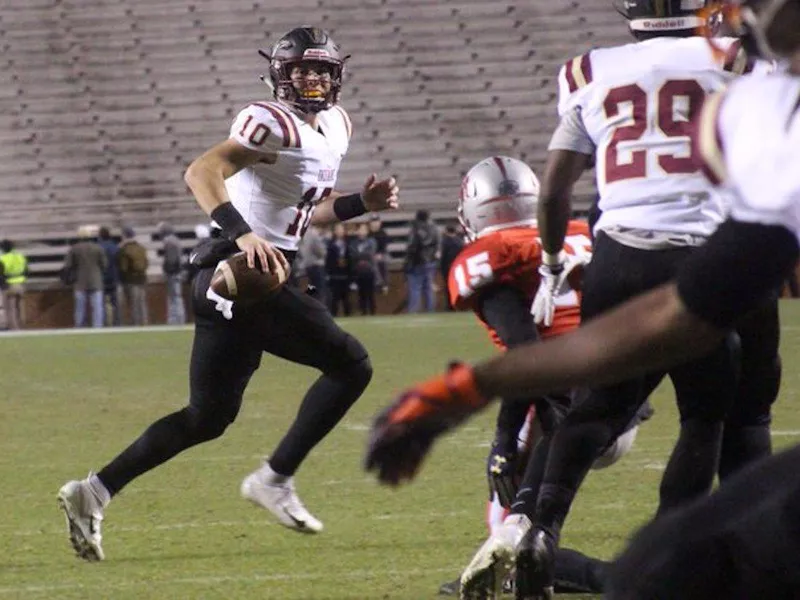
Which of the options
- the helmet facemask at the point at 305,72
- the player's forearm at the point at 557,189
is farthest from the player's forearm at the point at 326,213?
the player's forearm at the point at 557,189

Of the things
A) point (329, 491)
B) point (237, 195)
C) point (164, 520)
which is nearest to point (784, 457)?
point (237, 195)

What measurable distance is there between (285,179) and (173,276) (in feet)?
48.2

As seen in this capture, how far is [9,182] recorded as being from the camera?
22219 millimetres

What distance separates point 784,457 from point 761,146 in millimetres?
384

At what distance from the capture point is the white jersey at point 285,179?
496cm

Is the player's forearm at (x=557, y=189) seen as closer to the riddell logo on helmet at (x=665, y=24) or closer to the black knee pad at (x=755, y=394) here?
the riddell logo on helmet at (x=665, y=24)

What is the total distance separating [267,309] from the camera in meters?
4.93

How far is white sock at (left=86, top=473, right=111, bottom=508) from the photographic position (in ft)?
15.8

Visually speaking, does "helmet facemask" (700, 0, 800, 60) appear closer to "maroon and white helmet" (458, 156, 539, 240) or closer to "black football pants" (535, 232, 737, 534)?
"black football pants" (535, 232, 737, 534)

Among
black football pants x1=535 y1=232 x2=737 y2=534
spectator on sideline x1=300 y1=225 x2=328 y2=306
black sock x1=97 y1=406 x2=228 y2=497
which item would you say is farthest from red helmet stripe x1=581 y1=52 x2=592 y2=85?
spectator on sideline x1=300 y1=225 x2=328 y2=306

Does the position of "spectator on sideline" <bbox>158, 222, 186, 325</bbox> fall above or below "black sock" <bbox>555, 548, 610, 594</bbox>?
below

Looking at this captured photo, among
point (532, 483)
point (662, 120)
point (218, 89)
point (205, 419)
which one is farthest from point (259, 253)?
point (218, 89)

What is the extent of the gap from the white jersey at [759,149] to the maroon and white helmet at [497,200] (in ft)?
7.38

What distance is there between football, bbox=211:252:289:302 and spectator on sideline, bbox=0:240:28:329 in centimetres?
1476
